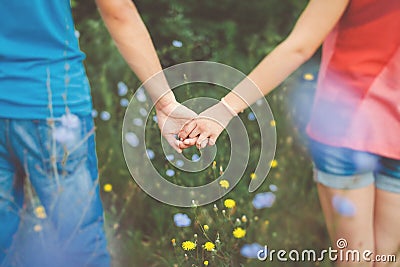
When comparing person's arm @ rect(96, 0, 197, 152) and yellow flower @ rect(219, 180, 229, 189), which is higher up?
person's arm @ rect(96, 0, 197, 152)

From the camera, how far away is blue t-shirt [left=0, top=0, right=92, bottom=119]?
3.81 feet

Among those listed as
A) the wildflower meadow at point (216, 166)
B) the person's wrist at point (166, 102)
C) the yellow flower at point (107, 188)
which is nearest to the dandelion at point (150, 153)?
the wildflower meadow at point (216, 166)

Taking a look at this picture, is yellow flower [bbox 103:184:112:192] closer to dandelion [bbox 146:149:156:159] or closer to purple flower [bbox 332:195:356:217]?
dandelion [bbox 146:149:156:159]

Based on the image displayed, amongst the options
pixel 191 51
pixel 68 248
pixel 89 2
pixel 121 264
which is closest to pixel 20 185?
pixel 68 248

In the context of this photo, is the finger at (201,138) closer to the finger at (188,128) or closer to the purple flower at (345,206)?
the finger at (188,128)

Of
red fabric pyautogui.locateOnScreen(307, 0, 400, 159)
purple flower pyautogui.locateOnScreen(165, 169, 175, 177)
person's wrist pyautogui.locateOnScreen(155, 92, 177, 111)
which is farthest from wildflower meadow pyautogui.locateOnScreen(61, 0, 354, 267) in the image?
red fabric pyautogui.locateOnScreen(307, 0, 400, 159)

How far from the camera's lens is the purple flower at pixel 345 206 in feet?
4.17

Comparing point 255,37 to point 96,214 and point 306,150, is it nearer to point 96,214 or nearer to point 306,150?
point 306,150

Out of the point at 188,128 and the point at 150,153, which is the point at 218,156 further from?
the point at 188,128

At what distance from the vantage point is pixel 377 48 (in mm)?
1199

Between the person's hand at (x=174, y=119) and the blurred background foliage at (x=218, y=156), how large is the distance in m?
0.13

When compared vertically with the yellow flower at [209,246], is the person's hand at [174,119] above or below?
above

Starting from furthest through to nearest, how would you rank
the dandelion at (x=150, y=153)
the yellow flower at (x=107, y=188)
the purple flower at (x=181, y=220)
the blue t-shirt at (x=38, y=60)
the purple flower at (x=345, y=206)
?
1. the yellow flower at (x=107, y=188)
2. the dandelion at (x=150, y=153)
3. the purple flower at (x=181, y=220)
4. the purple flower at (x=345, y=206)
5. the blue t-shirt at (x=38, y=60)

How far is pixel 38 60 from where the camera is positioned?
118cm
